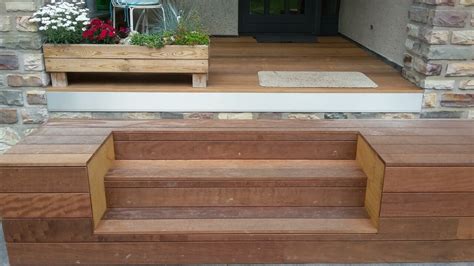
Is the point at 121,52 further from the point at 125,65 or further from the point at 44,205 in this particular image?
the point at 44,205

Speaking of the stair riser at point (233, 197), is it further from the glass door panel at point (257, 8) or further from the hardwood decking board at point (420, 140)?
the glass door panel at point (257, 8)

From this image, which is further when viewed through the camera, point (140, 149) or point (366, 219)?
point (140, 149)

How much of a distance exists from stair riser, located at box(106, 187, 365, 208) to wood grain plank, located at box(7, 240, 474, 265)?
0.23m

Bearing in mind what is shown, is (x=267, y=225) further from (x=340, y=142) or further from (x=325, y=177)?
(x=340, y=142)

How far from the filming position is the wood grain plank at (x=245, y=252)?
2.00 metres

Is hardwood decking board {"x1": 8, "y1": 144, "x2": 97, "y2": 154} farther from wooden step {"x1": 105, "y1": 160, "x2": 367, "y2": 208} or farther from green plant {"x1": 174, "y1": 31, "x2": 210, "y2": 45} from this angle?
green plant {"x1": 174, "y1": 31, "x2": 210, "y2": 45}

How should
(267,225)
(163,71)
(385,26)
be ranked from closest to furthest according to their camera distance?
(267,225)
(163,71)
(385,26)

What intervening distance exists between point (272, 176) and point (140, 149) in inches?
28.9

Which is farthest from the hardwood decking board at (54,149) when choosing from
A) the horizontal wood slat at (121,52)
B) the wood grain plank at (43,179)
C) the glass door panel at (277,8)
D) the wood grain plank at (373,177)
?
the glass door panel at (277,8)

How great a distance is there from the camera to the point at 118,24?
157 inches

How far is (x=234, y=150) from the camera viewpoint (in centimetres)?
234

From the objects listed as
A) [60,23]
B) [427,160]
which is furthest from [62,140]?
[427,160]

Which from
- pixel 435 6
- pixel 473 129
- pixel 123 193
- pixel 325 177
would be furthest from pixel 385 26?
pixel 123 193

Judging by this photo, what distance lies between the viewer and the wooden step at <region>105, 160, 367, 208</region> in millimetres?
2123
